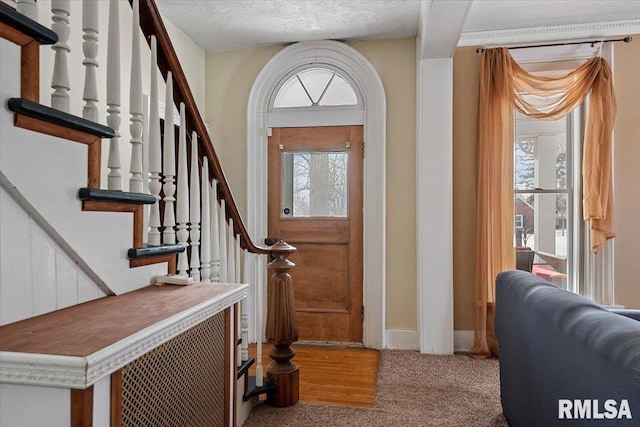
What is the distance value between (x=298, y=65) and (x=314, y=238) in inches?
59.9

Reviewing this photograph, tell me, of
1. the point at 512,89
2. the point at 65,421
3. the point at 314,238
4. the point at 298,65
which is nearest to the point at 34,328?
the point at 65,421

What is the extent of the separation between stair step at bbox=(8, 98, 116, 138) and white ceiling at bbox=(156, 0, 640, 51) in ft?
6.63

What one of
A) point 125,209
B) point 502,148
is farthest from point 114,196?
point 502,148

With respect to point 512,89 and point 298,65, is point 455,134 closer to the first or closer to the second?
point 512,89

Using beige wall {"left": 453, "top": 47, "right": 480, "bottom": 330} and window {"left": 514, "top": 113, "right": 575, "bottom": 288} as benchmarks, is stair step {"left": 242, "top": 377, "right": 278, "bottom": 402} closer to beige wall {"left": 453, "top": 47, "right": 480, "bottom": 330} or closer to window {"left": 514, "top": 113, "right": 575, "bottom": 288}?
beige wall {"left": 453, "top": 47, "right": 480, "bottom": 330}

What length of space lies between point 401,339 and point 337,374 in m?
0.75

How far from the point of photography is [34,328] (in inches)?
32.9

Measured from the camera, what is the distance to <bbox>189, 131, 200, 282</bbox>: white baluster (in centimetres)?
161

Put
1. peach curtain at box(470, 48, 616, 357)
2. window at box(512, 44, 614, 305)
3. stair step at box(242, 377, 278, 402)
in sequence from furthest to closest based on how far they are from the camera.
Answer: window at box(512, 44, 614, 305)
peach curtain at box(470, 48, 616, 357)
stair step at box(242, 377, 278, 402)

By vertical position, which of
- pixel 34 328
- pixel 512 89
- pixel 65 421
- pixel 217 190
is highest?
pixel 512 89

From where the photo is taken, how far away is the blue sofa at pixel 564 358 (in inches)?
34.3

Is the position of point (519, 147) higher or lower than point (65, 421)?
higher

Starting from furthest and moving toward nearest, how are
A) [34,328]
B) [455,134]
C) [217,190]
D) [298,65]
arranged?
[298,65], [455,134], [217,190], [34,328]

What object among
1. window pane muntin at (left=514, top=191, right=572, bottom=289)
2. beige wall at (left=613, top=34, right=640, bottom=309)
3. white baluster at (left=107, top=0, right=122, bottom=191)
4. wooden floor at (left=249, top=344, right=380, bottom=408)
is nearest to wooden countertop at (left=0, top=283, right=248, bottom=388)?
white baluster at (left=107, top=0, right=122, bottom=191)
